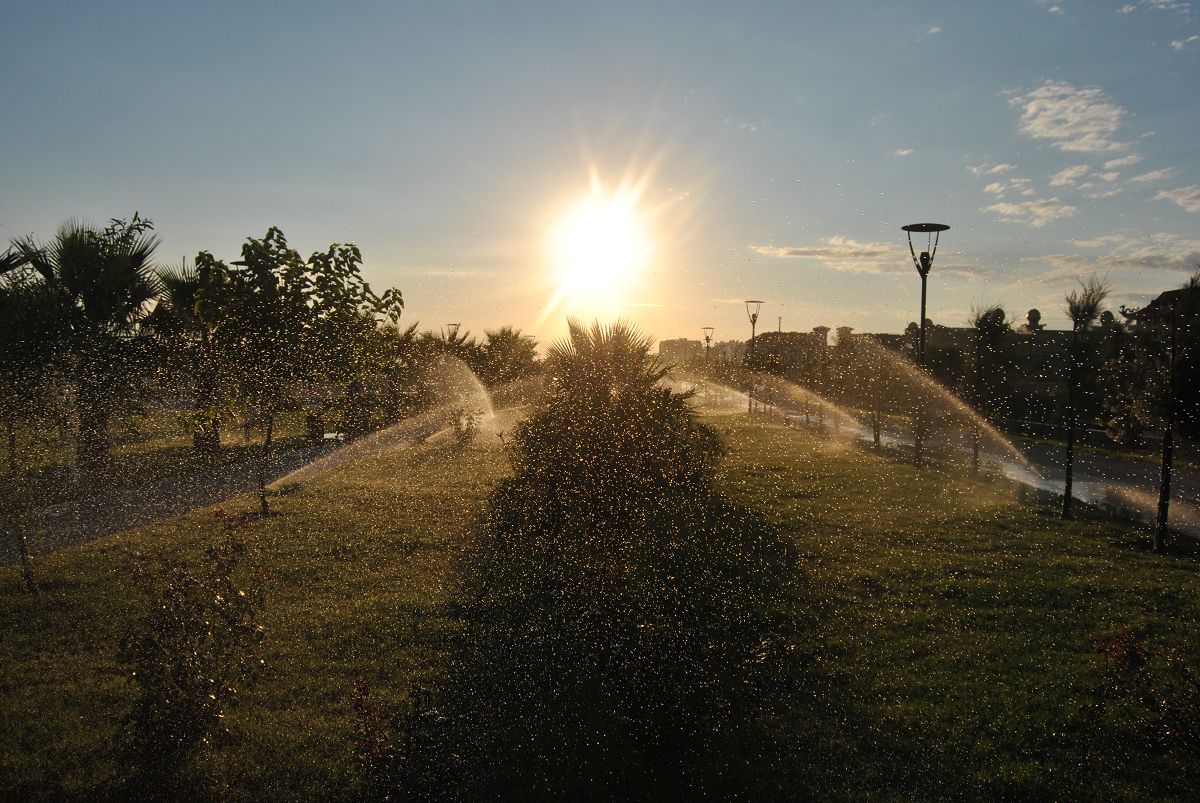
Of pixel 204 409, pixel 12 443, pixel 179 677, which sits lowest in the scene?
pixel 179 677

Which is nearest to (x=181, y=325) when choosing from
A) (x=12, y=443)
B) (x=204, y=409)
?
(x=204, y=409)

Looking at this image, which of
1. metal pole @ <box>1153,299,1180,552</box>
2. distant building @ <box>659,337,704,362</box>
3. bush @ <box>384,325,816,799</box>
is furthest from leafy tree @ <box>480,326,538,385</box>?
metal pole @ <box>1153,299,1180,552</box>

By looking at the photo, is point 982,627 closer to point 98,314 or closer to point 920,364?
point 920,364

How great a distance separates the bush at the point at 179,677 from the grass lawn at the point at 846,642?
0.67ft

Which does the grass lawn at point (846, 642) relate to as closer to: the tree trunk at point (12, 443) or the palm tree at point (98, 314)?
the tree trunk at point (12, 443)

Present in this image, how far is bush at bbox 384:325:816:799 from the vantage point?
4250 mm

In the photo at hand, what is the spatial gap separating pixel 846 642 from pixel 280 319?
9.19 meters

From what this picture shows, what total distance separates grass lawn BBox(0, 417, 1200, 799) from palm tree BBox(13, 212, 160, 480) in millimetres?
5637

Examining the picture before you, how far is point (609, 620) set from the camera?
6633mm

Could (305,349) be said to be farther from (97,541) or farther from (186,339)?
(186,339)

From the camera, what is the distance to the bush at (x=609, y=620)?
13.9ft

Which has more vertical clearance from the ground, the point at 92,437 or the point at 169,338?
the point at 169,338

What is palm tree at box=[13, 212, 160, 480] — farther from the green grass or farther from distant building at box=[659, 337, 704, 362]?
distant building at box=[659, 337, 704, 362]

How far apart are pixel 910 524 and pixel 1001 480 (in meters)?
7.04
